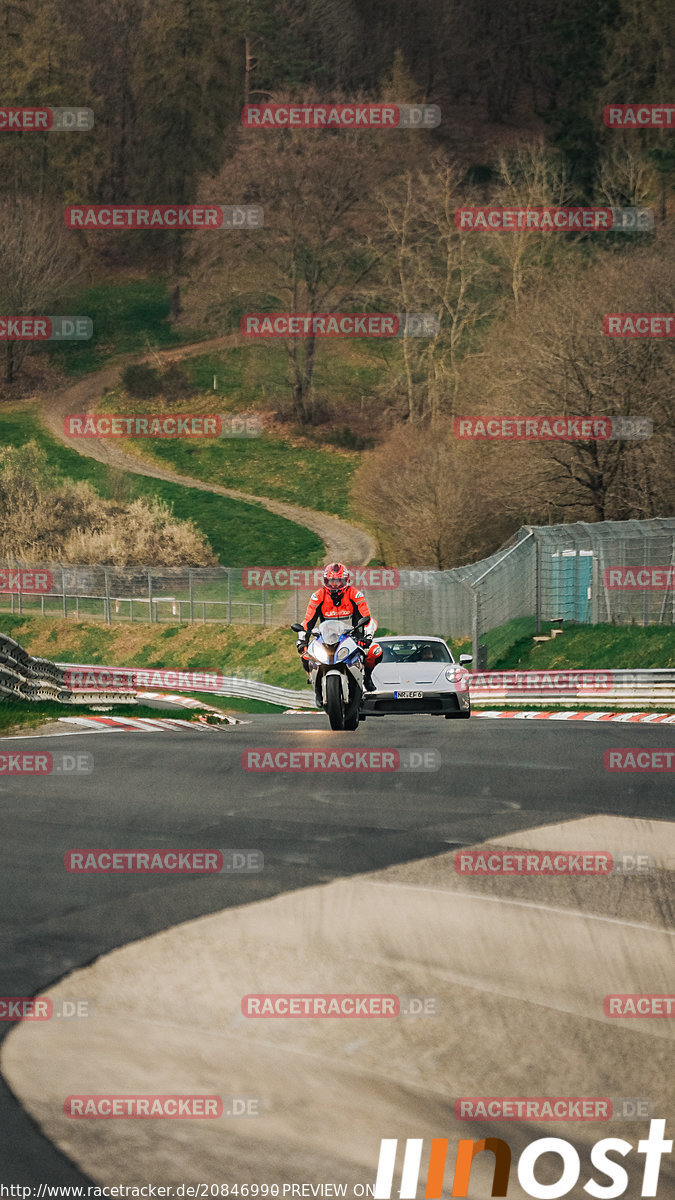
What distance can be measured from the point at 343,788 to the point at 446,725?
26.9 feet

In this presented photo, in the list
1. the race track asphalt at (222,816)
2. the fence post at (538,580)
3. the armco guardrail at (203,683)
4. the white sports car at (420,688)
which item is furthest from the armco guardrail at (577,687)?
the white sports car at (420,688)

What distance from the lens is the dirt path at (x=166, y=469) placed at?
239 ft

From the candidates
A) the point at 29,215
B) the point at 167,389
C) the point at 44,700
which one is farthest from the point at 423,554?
the point at 29,215

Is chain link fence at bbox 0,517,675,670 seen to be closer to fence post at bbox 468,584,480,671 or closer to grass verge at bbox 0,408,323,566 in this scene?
fence post at bbox 468,584,480,671

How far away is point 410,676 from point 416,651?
1.16m

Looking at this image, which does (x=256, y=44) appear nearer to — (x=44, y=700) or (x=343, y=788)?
(x=44, y=700)

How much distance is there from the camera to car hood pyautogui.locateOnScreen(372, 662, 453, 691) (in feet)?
60.8

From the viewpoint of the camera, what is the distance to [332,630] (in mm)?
13922

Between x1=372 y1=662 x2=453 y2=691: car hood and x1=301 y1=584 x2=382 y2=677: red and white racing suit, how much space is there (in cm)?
407

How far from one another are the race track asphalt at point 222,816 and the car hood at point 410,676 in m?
0.73

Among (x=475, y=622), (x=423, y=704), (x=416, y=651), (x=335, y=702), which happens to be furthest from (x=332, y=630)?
(x=475, y=622)

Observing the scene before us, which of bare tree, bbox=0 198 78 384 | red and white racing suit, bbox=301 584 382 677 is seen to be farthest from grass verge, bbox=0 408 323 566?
red and white racing suit, bbox=301 584 382 677

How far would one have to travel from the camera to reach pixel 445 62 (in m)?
126

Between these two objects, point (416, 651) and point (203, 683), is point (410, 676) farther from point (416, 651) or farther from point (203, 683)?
point (203, 683)
